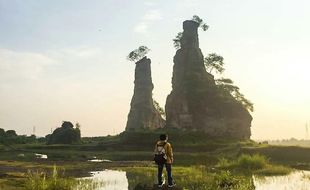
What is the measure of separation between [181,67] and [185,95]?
1280 cm

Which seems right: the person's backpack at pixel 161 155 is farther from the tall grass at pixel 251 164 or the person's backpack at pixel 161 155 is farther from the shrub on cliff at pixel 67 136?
the shrub on cliff at pixel 67 136

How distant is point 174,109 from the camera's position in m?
109

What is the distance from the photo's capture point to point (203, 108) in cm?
10325

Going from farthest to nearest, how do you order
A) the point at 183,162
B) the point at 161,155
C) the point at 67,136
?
1. the point at 67,136
2. the point at 183,162
3. the point at 161,155

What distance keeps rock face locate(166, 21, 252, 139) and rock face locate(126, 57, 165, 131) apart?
2060cm

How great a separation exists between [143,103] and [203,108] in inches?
1383

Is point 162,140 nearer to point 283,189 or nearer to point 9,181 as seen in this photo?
point 283,189

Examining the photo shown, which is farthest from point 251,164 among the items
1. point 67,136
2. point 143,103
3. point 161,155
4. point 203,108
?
point 143,103

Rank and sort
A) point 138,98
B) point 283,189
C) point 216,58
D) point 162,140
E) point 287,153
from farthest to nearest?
point 138,98
point 216,58
point 287,153
point 283,189
point 162,140

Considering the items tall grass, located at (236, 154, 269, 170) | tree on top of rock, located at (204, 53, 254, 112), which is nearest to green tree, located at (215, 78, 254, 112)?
tree on top of rock, located at (204, 53, 254, 112)

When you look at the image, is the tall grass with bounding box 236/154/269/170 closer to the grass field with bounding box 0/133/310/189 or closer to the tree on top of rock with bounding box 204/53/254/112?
the grass field with bounding box 0/133/310/189

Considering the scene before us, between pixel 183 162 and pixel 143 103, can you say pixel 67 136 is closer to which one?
pixel 143 103

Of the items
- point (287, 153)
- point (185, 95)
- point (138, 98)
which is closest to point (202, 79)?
point (185, 95)

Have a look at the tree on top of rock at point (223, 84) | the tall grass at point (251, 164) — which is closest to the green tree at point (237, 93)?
the tree on top of rock at point (223, 84)
